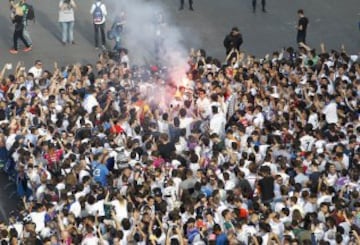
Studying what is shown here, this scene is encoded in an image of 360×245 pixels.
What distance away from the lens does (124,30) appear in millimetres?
24578

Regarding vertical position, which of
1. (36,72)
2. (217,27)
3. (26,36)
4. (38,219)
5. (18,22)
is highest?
(18,22)

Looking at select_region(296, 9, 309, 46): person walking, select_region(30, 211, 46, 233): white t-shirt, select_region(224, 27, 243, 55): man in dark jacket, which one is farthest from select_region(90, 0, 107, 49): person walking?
select_region(30, 211, 46, 233): white t-shirt

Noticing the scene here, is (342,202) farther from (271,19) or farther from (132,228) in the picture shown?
(271,19)

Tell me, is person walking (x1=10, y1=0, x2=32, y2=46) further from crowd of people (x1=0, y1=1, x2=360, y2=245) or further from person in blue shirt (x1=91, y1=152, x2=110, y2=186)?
person in blue shirt (x1=91, y1=152, x2=110, y2=186)

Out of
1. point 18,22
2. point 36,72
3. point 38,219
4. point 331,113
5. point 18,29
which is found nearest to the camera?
point 38,219

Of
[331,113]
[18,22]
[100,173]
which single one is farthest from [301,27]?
[100,173]

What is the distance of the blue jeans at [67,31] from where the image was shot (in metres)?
24.4

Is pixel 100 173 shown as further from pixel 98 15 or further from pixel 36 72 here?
pixel 98 15

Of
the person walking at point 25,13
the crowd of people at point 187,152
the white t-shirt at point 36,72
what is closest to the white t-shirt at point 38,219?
the crowd of people at point 187,152

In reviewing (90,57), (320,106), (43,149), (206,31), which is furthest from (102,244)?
(206,31)

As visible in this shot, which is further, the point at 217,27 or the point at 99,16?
the point at 217,27

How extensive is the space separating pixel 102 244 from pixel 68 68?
733 centimetres

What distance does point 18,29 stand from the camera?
23.6 m

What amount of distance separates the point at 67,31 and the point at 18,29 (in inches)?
60.1
